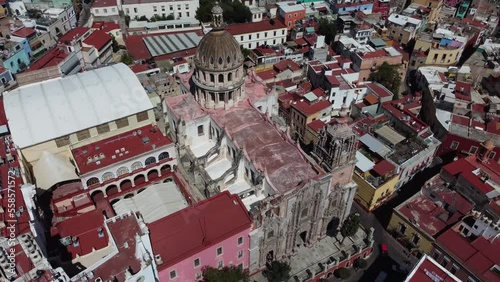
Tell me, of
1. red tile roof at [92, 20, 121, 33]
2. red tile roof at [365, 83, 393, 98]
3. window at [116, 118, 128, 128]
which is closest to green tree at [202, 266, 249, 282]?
window at [116, 118, 128, 128]

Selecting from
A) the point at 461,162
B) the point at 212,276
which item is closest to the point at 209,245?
the point at 212,276

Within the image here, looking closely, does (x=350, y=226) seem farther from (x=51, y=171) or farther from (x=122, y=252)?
A: (x=51, y=171)

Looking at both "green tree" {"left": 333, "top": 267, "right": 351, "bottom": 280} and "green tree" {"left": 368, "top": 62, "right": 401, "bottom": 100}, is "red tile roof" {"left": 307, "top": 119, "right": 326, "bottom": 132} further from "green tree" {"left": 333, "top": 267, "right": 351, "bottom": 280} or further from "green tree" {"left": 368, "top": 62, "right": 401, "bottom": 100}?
"green tree" {"left": 333, "top": 267, "right": 351, "bottom": 280}

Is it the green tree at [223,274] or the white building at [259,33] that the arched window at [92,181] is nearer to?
the green tree at [223,274]

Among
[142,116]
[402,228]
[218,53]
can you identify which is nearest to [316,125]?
[402,228]

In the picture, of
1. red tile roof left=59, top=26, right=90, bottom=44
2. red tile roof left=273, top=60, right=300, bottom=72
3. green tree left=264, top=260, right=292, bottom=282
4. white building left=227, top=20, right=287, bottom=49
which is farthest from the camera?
white building left=227, top=20, right=287, bottom=49

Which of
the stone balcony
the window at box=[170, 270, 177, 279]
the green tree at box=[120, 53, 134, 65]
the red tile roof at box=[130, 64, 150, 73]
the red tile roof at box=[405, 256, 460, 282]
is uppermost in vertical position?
the red tile roof at box=[130, 64, 150, 73]
